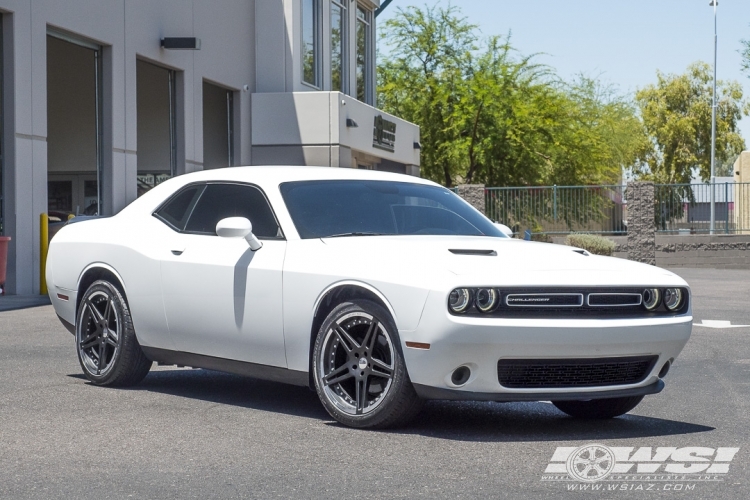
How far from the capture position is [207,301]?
741 centimetres

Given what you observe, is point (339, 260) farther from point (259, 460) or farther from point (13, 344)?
point (13, 344)

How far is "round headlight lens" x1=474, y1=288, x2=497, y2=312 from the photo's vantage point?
6.08 meters

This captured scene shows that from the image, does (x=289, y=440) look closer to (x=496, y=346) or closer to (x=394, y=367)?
(x=394, y=367)

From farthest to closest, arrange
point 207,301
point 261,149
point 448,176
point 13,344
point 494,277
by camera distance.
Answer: point 448,176, point 261,149, point 13,344, point 207,301, point 494,277

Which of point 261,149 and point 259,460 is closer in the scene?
point 259,460

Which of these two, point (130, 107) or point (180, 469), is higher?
point (130, 107)

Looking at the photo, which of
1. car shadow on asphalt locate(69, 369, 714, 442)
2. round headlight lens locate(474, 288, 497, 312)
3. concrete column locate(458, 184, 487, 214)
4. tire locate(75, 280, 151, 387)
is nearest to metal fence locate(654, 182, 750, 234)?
concrete column locate(458, 184, 487, 214)

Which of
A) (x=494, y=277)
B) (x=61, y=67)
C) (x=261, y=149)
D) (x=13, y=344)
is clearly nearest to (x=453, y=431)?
(x=494, y=277)

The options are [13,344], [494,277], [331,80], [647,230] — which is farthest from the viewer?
[647,230]

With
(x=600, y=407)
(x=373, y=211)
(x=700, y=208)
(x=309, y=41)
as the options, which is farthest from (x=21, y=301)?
(x=700, y=208)

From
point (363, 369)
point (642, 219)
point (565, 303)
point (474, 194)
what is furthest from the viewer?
point (474, 194)

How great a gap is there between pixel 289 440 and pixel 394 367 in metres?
0.65

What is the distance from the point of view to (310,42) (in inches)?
1241

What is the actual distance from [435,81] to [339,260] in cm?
4004
